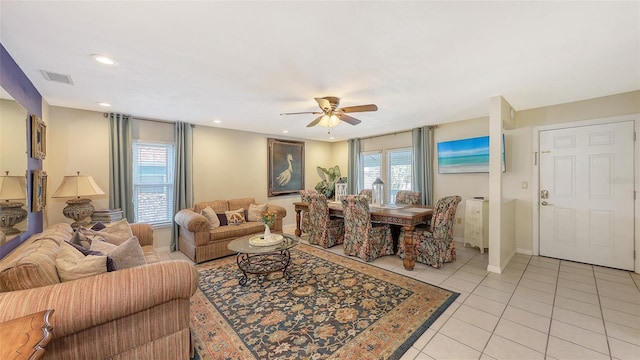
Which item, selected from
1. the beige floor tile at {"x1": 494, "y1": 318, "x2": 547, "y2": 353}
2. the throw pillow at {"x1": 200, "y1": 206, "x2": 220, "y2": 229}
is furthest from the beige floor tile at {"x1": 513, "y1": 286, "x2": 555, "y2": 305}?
the throw pillow at {"x1": 200, "y1": 206, "x2": 220, "y2": 229}

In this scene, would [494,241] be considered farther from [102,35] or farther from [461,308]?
[102,35]

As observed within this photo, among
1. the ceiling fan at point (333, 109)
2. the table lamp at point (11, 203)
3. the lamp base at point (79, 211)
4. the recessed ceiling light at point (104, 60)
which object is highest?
the recessed ceiling light at point (104, 60)

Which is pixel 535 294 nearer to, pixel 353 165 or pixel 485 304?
pixel 485 304

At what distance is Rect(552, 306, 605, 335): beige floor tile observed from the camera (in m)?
2.10

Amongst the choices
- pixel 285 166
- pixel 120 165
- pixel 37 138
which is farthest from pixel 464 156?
pixel 37 138

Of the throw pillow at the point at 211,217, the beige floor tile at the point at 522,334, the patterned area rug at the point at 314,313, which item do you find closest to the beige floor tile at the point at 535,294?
the beige floor tile at the point at 522,334

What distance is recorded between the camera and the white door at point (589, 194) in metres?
3.24

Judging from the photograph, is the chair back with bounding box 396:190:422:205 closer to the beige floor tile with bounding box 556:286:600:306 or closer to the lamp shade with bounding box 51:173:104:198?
the beige floor tile with bounding box 556:286:600:306

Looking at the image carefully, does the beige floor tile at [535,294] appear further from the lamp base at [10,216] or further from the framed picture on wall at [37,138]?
the framed picture on wall at [37,138]

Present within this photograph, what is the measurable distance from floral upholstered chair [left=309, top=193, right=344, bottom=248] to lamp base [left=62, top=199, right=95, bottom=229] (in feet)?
10.7

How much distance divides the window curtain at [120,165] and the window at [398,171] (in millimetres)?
5205

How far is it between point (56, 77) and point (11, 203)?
140cm

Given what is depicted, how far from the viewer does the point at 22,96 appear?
7.69 feet

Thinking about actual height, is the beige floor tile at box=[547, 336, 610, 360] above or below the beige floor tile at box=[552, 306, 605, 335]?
below
